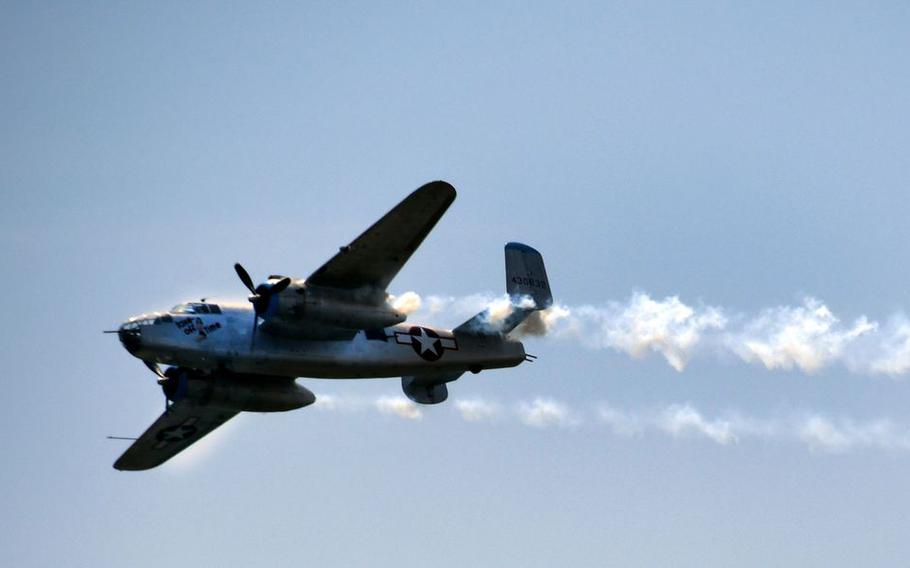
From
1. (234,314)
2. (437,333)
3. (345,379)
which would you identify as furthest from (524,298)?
(234,314)

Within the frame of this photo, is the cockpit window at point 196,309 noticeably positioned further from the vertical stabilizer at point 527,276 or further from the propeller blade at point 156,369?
the vertical stabilizer at point 527,276

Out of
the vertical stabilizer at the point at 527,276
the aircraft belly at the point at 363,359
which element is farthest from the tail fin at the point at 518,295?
the aircraft belly at the point at 363,359

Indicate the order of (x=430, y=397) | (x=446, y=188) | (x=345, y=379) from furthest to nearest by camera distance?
(x=430, y=397)
(x=345, y=379)
(x=446, y=188)

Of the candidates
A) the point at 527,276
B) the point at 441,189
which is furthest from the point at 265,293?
the point at 527,276

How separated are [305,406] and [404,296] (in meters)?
5.18

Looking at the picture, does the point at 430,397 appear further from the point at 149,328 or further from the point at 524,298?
the point at 149,328

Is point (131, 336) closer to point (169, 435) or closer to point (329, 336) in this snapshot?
point (329, 336)

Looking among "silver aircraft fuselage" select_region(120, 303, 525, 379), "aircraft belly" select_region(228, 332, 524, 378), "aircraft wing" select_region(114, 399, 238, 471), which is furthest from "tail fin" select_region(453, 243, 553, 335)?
"aircraft wing" select_region(114, 399, 238, 471)

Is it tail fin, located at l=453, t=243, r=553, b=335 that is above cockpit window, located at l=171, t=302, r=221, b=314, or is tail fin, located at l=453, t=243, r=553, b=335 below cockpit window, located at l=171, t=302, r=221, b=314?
above

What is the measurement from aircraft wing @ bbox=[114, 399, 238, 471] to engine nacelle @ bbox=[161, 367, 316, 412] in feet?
4.96

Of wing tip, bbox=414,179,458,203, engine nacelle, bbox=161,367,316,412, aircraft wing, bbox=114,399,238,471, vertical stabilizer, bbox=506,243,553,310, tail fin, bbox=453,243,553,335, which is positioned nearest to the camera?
wing tip, bbox=414,179,458,203

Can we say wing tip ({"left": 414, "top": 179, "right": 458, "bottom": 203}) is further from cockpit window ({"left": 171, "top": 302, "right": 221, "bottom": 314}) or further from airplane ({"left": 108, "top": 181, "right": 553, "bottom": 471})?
cockpit window ({"left": 171, "top": 302, "right": 221, "bottom": 314})

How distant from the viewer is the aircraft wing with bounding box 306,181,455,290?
41250 mm

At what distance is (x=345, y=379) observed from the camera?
44938 mm
